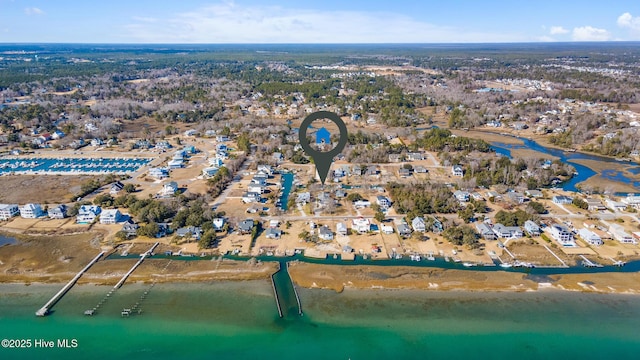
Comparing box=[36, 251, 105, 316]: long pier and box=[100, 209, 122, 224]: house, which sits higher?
box=[100, 209, 122, 224]: house

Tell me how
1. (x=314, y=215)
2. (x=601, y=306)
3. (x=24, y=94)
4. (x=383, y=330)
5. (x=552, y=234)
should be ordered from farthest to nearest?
(x=24, y=94), (x=314, y=215), (x=552, y=234), (x=601, y=306), (x=383, y=330)

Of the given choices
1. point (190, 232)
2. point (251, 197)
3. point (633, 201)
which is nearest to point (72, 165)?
point (251, 197)

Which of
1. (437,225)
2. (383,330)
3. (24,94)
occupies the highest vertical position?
(24,94)

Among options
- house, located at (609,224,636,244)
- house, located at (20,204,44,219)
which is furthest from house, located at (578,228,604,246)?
house, located at (20,204,44,219)

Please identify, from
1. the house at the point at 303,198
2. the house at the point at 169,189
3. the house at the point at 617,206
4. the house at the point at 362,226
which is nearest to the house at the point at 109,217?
the house at the point at 169,189

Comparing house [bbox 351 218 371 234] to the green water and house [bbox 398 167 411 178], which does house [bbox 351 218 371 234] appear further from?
house [bbox 398 167 411 178]

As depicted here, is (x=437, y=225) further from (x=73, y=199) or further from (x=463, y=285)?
(x=73, y=199)

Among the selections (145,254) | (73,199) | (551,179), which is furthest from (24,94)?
(551,179)
